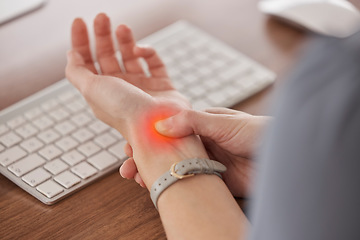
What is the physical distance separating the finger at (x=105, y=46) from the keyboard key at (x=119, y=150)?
0.55 feet

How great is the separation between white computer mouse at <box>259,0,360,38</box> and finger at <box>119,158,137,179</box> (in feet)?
1.79

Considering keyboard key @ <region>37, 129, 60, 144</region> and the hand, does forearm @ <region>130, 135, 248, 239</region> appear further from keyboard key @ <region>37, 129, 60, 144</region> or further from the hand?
keyboard key @ <region>37, 129, 60, 144</region>

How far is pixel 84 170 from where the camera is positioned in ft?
2.70

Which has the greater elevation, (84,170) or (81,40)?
(81,40)

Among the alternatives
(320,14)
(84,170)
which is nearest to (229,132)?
(84,170)

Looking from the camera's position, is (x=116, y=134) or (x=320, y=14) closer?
(x=116, y=134)

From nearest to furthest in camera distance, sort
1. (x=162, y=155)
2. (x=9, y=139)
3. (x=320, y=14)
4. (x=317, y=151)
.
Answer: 1. (x=317, y=151)
2. (x=162, y=155)
3. (x=9, y=139)
4. (x=320, y=14)

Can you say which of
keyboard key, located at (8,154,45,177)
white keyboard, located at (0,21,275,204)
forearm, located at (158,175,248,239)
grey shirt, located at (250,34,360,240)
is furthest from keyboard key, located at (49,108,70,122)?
→ grey shirt, located at (250,34,360,240)

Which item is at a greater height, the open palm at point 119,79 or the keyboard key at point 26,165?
the open palm at point 119,79

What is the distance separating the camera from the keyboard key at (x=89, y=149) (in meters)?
0.85

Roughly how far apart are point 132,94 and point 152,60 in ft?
0.54

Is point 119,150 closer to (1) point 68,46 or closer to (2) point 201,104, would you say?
(2) point 201,104

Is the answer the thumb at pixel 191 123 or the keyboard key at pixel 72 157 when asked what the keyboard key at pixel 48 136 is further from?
the thumb at pixel 191 123

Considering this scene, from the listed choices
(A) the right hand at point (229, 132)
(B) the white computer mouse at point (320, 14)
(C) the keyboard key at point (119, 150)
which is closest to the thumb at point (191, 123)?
(A) the right hand at point (229, 132)
